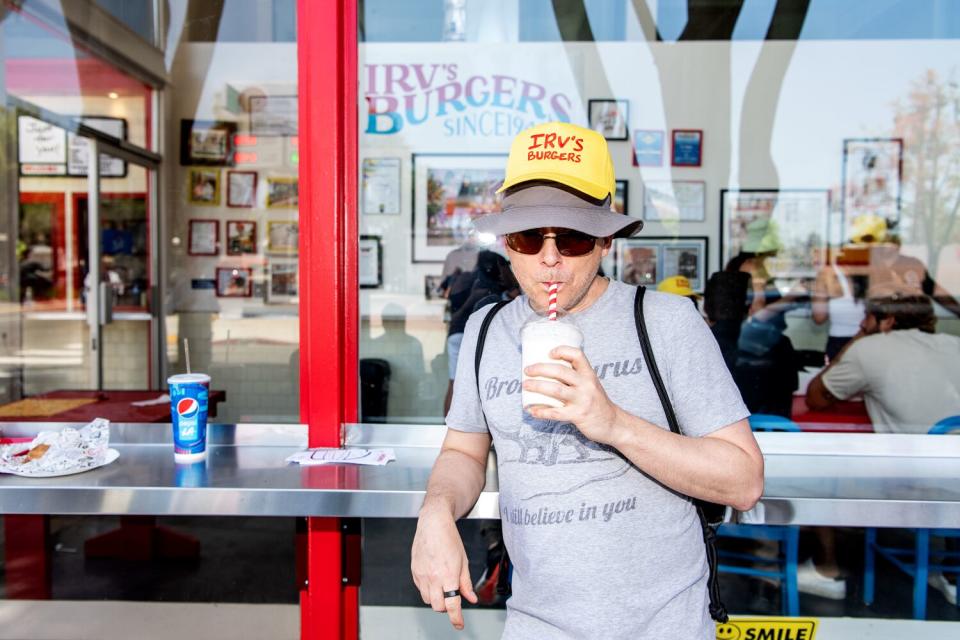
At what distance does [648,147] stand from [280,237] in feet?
9.17

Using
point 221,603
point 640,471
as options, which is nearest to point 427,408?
point 221,603

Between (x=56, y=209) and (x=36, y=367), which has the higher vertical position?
(x=56, y=209)

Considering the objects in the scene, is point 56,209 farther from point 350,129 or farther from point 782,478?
point 782,478

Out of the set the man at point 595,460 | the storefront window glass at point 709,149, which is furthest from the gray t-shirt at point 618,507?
the storefront window glass at point 709,149

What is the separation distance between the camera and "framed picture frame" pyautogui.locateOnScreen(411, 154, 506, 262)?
5078 millimetres

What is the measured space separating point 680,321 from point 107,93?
5.63m

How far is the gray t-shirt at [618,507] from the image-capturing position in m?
1.29

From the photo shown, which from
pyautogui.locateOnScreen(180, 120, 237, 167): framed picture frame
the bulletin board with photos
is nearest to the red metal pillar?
the bulletin board with photos

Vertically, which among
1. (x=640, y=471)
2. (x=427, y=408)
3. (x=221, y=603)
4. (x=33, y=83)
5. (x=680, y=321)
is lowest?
(x=221, y=603)

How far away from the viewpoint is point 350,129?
7.33 ft

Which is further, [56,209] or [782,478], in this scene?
[56,209]

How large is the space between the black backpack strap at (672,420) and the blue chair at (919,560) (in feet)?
5.92

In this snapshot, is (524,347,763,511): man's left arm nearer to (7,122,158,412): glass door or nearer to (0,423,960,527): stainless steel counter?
(0,423,960,527): stainless steel counter

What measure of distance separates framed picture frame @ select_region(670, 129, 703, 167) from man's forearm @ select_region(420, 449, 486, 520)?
14.5 feet
